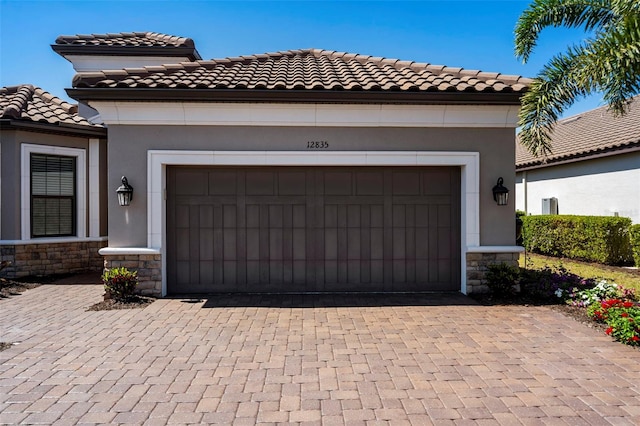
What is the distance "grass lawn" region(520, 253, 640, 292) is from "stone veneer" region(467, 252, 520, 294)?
1.42 meters

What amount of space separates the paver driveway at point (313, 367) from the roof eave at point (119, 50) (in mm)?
8471

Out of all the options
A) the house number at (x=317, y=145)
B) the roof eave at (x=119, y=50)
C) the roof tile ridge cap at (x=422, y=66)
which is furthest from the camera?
the roof eave at (x=119, y=50)

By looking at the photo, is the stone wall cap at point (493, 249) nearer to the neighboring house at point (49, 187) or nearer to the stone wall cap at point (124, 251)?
the stone wall cap at point (124, 251)

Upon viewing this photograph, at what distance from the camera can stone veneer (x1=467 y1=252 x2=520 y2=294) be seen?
312 inches

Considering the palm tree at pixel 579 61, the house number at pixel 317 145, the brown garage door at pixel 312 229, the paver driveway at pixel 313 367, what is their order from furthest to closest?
1. the brown garage door at pixel 312 229
2. the house number at pixel 317 145
3. the palm tree at pixel 579 61
4. the paver driveway at pixel 313 367

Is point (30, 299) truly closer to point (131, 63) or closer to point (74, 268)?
point (74, 268)

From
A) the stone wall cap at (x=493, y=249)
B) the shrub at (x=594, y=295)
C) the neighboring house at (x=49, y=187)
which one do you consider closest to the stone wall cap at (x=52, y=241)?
the neighboring house at (x=49, y=187)

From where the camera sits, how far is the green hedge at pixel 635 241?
11.1 meters

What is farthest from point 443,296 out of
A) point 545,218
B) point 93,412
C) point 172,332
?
point 545,218

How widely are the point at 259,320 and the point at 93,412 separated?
2.91 m

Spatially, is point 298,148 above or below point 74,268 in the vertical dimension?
above

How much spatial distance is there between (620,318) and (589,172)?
1033 centimetres

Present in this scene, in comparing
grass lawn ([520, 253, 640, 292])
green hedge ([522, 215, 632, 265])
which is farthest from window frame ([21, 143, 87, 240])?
green hedge ([522, 215, 632, 265])

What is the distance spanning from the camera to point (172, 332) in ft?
19.2
